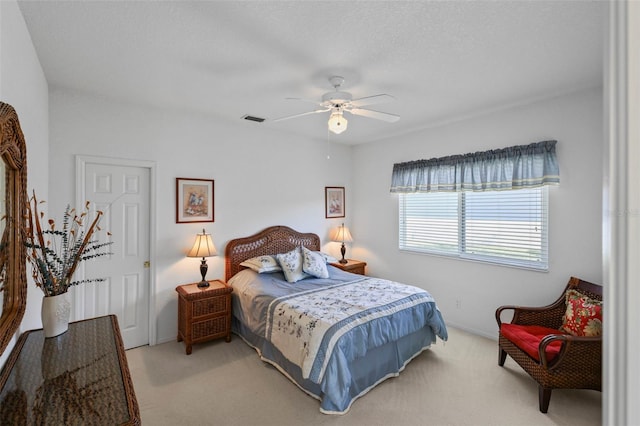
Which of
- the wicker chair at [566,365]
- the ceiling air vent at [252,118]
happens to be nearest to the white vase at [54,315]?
the ceiling air vent at [252,118]

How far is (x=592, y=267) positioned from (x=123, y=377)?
374cm

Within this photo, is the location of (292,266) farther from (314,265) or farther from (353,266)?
(353,266)

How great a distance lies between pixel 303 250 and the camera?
421 cm

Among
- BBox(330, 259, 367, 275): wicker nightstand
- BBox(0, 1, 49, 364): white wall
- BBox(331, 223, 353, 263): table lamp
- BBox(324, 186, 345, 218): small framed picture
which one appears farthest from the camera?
BBox(324, 186, 345, 218): small framed picture

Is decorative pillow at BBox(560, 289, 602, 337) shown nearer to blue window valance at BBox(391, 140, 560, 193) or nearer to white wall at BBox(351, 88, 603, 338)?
white wall at BBox(351, 88, 603, 338)

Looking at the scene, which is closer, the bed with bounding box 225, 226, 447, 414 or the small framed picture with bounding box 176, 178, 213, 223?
the bed with bounding box 225, 226, 447, 414

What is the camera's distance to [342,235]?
4.90 metres

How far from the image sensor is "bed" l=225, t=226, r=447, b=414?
94.3 inches

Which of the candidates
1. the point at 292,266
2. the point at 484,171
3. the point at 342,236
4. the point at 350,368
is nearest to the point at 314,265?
the point at 292,266

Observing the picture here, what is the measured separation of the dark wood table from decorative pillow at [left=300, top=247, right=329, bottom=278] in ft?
7.67

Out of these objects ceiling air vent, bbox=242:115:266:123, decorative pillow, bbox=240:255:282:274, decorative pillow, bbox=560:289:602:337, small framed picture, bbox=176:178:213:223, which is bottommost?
decorative pillow, bbox=560:289:602:337

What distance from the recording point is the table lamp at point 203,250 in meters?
3.52

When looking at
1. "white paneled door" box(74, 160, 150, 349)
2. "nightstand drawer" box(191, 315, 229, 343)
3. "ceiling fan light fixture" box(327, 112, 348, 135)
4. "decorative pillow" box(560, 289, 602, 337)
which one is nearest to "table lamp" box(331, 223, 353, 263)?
"nightstand drawer" box(191, 315, 229, 343)

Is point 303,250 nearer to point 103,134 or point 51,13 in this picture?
point 103,134
